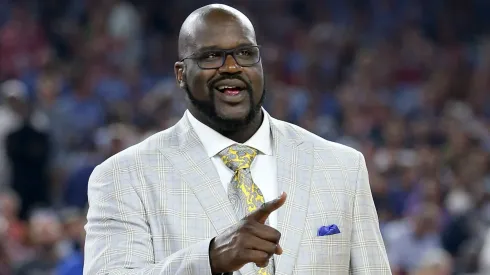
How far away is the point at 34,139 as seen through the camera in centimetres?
912

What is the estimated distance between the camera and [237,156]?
328 cm

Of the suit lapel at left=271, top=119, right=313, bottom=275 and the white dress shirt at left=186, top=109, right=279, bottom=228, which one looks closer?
the suit lapel at left=271, top=119, right=313, bottom=275

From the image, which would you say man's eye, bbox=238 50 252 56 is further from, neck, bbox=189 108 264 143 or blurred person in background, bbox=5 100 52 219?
blurred person in background, bbox=5 100 52 219

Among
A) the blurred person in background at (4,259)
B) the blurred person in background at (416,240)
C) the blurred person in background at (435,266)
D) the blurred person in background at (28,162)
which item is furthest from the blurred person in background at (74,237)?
the blurred person in background at (416,240)

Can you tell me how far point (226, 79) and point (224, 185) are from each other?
302mm

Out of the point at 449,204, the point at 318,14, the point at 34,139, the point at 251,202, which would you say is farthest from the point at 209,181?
the point at 318,14

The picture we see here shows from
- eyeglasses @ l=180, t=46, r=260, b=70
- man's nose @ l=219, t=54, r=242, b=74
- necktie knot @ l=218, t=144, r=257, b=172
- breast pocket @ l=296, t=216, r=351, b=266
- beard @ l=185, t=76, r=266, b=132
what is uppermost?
eyeglasses @ l=180, t=46, r=260, b=70

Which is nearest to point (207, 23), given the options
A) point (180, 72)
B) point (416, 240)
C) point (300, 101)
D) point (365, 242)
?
point (180, 72)

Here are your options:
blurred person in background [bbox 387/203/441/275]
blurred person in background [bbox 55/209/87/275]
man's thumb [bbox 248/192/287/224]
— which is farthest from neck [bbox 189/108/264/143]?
blurred person in background [bbox 387/203/441/275]

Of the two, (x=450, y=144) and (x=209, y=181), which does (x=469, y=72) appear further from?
(x=209, y=181)

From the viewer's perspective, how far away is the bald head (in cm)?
323

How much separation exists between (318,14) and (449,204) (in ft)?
14.5

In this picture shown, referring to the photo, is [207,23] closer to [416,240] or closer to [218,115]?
[218,115]

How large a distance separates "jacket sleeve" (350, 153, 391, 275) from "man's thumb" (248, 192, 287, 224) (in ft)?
1.96
